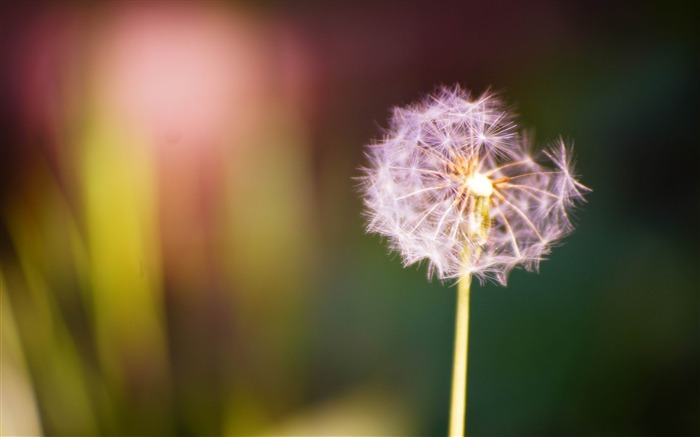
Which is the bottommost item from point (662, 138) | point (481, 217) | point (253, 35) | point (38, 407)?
point (38, 407)

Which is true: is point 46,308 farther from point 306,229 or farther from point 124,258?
point 306,229

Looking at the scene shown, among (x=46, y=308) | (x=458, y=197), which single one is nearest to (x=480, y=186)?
(x=458, y=197)

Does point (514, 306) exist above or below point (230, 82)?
below

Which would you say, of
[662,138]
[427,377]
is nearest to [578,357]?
[427,377]

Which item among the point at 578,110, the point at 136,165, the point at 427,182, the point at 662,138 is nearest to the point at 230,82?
the point at 136,165

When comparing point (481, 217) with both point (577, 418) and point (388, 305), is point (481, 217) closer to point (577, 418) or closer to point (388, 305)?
point (388, 305)

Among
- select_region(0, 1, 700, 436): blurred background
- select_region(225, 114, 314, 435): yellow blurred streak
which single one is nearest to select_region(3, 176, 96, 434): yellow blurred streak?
select_region(0, 1, 700, 436): blurred background

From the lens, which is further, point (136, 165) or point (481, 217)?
point (136, 165)
